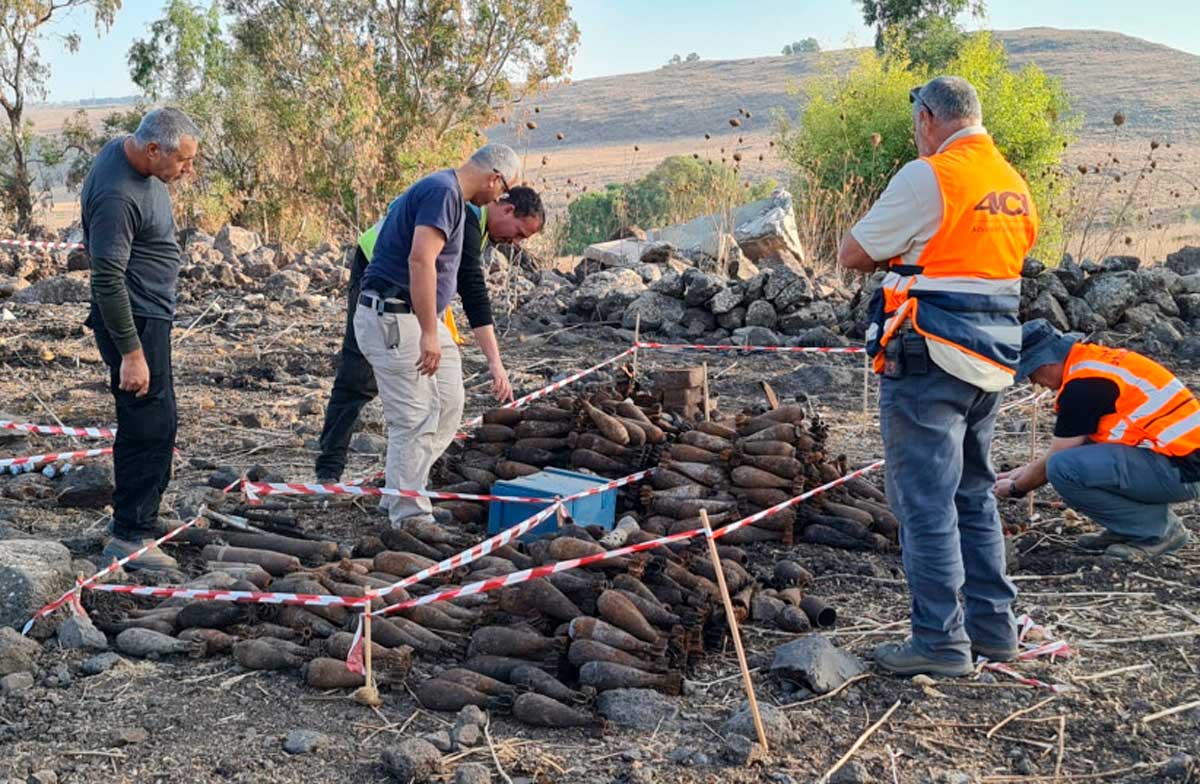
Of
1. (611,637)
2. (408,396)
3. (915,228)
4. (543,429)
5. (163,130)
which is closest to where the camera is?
(915,228)

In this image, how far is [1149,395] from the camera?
578 cm

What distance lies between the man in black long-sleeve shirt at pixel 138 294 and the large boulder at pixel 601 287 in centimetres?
868

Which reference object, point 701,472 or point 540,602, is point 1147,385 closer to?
point 701,472

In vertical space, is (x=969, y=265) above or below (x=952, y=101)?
below

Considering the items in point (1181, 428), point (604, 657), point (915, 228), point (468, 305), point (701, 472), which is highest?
point (915, 228)

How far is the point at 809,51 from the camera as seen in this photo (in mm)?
107750

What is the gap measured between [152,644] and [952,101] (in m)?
3.63

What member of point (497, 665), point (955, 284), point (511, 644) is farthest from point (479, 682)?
point (955, 284)

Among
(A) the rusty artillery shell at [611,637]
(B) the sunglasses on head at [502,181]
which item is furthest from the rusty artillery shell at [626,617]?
(B) the sunglasses on head at [502,181]

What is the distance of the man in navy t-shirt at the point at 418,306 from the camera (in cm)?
585

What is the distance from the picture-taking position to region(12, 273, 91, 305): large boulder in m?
14.9

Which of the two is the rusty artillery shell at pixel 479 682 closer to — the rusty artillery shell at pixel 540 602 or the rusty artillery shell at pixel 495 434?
the rusty artillery shell at pixel 540 602

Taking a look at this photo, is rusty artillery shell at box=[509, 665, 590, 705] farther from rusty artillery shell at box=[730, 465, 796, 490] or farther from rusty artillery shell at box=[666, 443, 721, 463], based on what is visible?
rusty artillery shell at box=[666, 443, 721, 463]

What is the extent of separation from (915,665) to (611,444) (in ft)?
8.71
